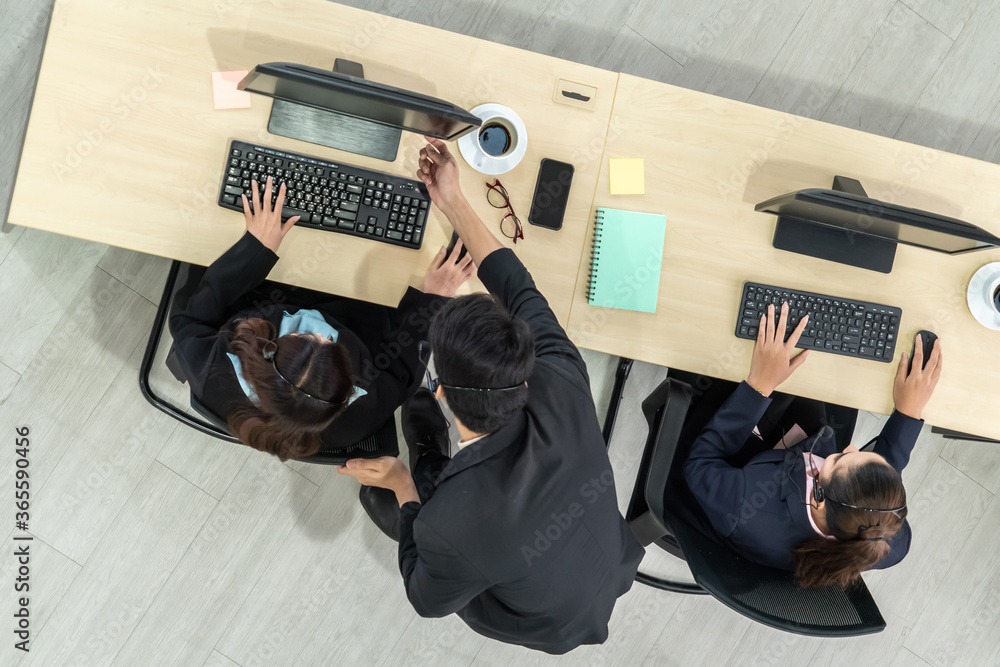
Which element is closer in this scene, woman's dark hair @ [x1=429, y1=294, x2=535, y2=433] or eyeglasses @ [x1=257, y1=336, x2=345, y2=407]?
woman's dark hair @ [x1=429, y1=294, x2=535, y2=433]

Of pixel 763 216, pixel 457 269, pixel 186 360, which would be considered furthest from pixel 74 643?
pixel 763 216

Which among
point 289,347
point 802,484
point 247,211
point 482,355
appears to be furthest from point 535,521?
point 247,211

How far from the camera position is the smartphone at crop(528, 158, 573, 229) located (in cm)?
148

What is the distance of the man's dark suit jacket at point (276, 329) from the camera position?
52.5 inches

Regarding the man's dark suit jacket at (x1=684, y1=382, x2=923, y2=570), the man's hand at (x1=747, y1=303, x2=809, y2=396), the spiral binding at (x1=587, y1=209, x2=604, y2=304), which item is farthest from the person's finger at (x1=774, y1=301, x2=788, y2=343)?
the spiral binding at (x1=587, y1=209, x2=604, y2=304)

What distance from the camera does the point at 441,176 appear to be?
1397 millimetres

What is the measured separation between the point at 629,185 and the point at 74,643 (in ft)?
7.37

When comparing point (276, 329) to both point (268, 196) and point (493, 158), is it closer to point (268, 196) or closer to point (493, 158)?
point (268, 196)

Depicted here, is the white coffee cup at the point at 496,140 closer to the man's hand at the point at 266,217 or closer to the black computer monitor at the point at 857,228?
the man's hand at the point at 266,217

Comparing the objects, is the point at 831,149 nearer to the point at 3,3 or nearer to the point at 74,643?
the point at 3,3

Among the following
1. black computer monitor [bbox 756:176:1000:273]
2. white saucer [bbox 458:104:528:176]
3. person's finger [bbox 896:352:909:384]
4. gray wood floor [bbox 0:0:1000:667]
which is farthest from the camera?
gray wood floor [bbox 0:0:1000:667]

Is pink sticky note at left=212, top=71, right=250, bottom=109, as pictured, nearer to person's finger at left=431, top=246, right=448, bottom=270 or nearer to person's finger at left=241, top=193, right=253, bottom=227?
person's finger at left=241, top=193, right=253, bottom=227

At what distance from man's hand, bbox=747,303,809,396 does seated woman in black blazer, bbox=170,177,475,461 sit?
75 centimetres

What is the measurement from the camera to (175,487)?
199 centimetres
